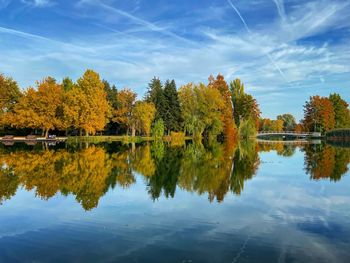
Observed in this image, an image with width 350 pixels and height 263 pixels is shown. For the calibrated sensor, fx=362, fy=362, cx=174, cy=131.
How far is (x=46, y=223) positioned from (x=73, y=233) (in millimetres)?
1616

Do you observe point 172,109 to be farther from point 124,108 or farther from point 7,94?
point 7,94

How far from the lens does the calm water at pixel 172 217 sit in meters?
8.16

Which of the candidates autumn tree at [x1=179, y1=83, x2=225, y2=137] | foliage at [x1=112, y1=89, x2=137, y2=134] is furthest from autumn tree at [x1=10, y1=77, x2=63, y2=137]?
autumn tree at [x1=179, y1=83, x2=225, y2=137]

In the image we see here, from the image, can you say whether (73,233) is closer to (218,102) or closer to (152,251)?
(152,251)

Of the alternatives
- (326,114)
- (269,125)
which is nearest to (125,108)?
(326,114)

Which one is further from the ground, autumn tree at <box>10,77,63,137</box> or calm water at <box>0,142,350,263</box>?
autumn tree at <box>10,77,63,137</box>

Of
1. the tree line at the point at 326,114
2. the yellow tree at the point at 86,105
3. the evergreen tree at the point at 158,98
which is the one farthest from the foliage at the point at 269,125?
the yellow tree at the point at 86,105

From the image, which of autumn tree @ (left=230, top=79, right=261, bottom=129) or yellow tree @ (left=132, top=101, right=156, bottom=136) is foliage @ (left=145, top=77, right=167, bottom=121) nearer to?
yellow tree @ (left=132, top=101, right=156, bottom=136)

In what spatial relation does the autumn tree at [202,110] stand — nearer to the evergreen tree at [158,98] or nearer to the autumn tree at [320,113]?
the evergreen tree at [158,98]

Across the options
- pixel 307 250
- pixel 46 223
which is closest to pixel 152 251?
pixel 307 250

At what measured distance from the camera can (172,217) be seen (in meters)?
11.5

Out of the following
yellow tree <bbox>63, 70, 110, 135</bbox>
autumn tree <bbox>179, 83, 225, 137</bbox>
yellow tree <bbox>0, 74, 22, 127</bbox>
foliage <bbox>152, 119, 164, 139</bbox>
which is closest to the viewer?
yellow tree <bbox>63, 70, 110, 135</bbox>

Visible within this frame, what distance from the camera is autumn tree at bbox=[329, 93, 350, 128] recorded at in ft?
372

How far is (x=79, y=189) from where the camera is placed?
53.2 ft
